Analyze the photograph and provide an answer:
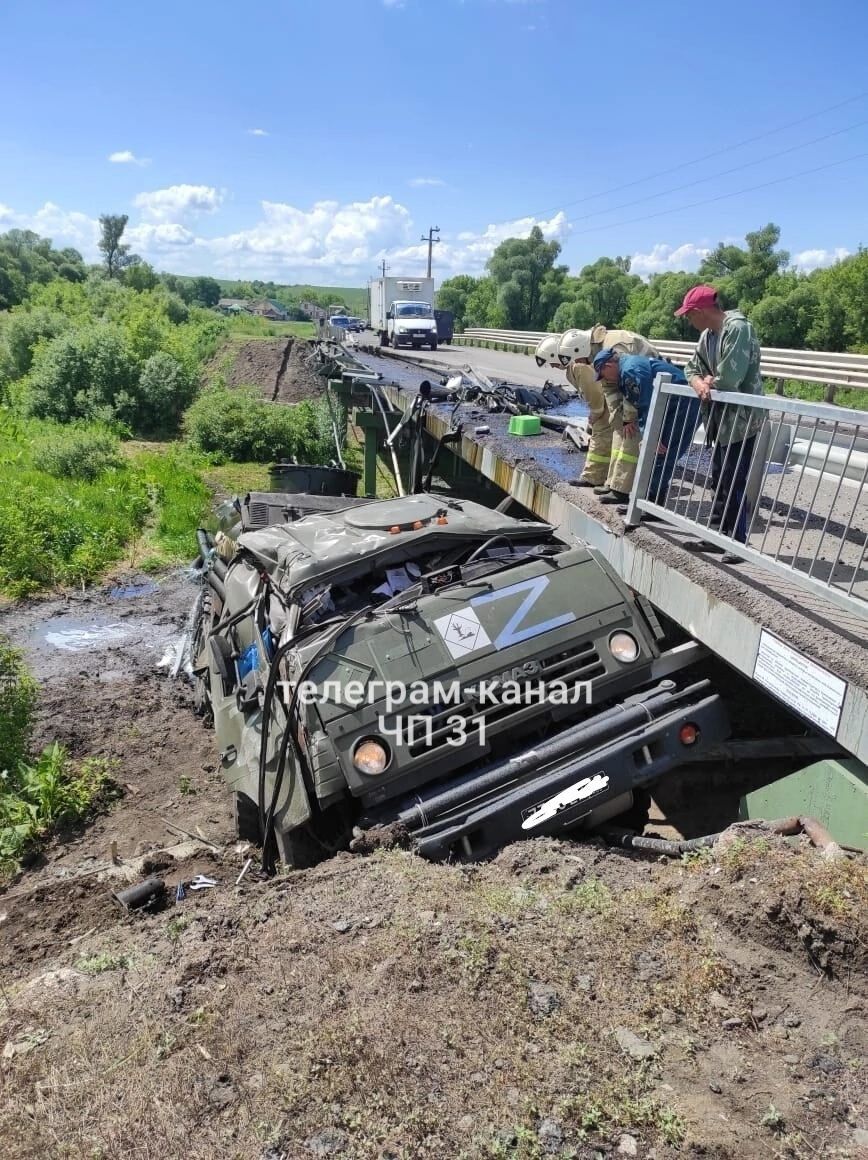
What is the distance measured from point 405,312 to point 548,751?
28031 mm

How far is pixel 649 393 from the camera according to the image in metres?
5.79

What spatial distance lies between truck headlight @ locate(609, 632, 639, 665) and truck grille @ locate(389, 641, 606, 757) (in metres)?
0.12

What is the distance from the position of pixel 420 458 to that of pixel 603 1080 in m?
8.80

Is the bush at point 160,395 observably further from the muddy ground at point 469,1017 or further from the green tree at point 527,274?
the green tree at point 527,274

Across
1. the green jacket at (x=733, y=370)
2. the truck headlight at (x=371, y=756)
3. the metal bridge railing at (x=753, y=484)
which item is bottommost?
the truck headlight at (x=371, y=756)

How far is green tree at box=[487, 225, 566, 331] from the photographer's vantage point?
62.0 metres

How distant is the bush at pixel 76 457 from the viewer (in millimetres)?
19250

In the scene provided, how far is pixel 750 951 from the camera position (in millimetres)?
2951

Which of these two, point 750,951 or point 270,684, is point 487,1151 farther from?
point 270,684

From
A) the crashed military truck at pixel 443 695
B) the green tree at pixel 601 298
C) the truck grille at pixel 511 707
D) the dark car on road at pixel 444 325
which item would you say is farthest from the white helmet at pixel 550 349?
the green tree at pixel 601 298

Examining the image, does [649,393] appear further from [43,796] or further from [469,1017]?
[43,796]

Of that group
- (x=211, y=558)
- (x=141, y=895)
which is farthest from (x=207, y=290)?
(x=141, y=895)

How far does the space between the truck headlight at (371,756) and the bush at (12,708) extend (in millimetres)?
4246

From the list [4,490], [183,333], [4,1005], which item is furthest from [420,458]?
[183,333]
